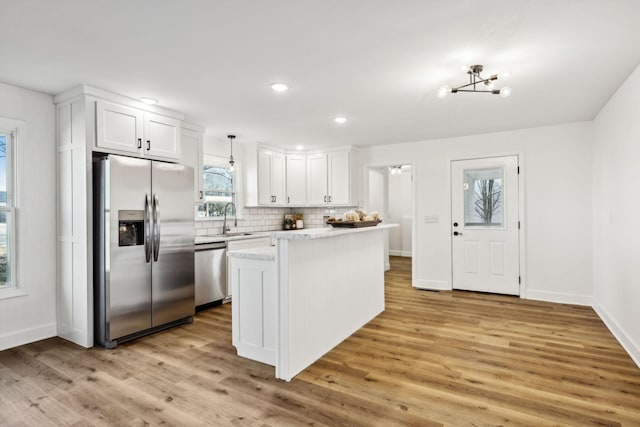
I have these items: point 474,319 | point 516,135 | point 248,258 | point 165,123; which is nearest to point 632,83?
point 516,135

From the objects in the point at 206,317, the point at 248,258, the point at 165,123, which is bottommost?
the point at 206,317

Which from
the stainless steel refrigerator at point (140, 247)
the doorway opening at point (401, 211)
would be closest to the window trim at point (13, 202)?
the stainless steel refrigerator at point (140, 247)

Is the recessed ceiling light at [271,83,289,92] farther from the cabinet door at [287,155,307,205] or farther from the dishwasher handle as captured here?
the cabinet door at [287,155,307,205]

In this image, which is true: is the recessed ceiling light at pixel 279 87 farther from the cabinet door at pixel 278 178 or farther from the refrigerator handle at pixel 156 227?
the cabinet door at pixel 278 178

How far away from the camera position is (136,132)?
3.61 m

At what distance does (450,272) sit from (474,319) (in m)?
1.52

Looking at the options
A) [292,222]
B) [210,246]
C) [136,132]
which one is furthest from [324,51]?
[292,222]

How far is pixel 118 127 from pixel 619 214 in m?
4.93

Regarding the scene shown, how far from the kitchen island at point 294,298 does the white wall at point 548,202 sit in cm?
253

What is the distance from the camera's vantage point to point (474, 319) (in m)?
4.04

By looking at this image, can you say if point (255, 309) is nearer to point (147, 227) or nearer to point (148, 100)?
point (147, 227)

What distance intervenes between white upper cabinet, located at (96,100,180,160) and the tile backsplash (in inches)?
58.1

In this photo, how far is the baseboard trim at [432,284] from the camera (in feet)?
18.1

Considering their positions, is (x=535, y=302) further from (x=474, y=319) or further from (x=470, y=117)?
(x=470, y=117)
